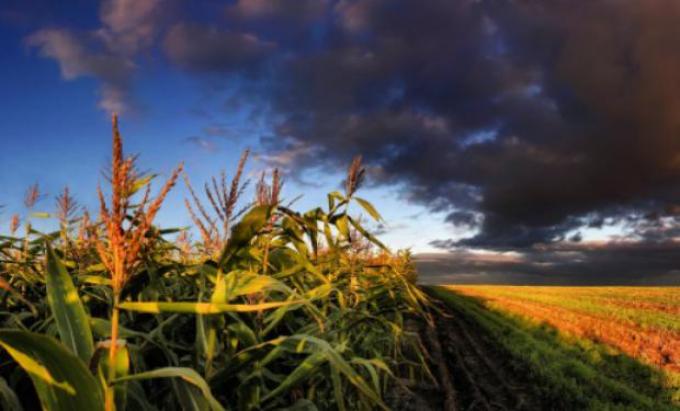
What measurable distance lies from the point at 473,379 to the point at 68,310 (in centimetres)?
1038

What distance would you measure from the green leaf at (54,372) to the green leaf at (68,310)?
0.44 feet

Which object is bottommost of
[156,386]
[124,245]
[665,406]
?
[665,406]

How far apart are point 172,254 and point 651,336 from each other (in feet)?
60.5

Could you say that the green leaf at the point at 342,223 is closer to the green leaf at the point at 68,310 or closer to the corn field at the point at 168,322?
the corn field at the point at 168,322

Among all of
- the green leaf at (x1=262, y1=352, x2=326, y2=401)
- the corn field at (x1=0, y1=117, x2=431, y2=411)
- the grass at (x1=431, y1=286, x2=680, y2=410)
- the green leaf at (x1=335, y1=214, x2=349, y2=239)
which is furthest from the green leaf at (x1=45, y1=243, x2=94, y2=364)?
the grass at (x1=431, y1=286, x2=680, y2=410)

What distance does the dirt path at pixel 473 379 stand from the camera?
333 inches

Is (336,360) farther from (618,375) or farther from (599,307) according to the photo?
(599,307)

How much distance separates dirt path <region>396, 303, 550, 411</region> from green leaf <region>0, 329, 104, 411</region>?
16.1ft

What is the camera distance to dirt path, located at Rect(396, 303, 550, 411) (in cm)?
845

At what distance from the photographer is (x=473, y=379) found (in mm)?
10406

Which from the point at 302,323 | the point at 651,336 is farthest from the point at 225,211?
the point at 651,336

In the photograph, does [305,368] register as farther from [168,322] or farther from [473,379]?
[473,379]

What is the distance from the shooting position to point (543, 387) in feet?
32.6

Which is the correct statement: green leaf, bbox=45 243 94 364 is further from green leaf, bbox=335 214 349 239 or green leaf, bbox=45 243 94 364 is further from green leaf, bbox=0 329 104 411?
green leaf, bbox=335 214 349 239
